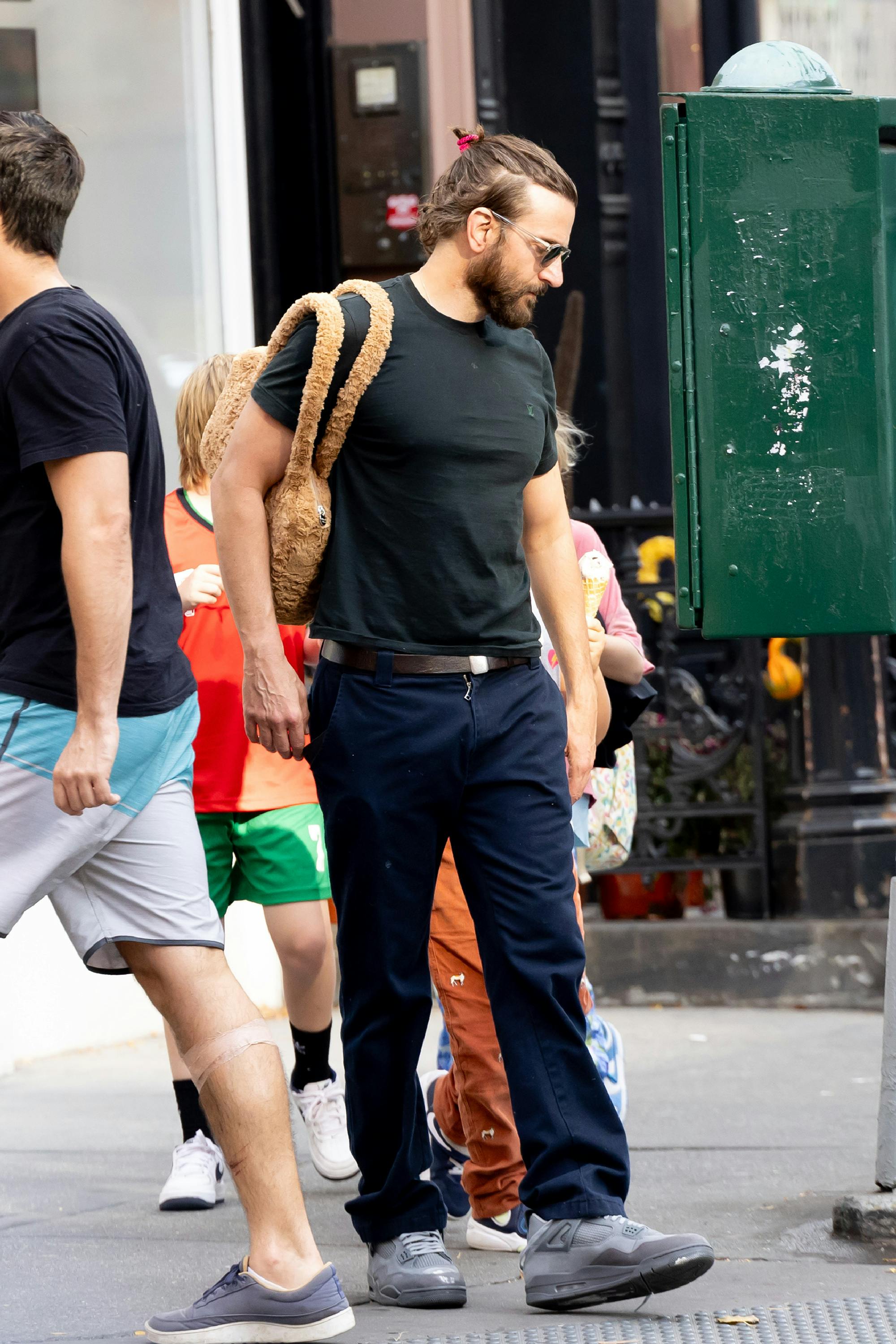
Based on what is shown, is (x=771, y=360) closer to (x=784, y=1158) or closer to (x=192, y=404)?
(x=192, y=404)

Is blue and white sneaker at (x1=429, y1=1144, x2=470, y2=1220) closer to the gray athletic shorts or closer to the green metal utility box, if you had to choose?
the gray athletic shorts

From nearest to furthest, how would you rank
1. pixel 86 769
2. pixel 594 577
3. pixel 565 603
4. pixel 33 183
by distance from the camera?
pixel 86 769 → pixel 33 183 → pixel 565 603 → pixel 594 577

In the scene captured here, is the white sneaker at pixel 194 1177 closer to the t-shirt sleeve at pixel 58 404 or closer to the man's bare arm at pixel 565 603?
the man's bare arm at pixel 565 603

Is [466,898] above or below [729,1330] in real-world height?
above

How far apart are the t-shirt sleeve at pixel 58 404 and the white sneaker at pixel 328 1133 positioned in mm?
2015

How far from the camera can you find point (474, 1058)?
369cm

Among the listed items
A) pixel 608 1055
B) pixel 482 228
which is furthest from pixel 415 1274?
pixel 482 228

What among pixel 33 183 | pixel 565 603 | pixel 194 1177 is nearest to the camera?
pixel 33 183

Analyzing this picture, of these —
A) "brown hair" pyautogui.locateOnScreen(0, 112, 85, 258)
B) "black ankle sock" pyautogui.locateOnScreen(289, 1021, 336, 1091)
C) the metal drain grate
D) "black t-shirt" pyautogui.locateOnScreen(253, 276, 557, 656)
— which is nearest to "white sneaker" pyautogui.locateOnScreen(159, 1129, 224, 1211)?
"black ankle sock" pyautogui.locateOnScreen(289, 1021, 336, 1091)

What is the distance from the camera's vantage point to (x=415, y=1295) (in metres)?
3.31

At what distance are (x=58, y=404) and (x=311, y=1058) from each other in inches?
81.1

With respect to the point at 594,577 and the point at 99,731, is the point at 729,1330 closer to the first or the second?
the point at 99,731

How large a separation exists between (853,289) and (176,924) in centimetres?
180

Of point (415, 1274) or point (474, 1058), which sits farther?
point (474, 1058)
